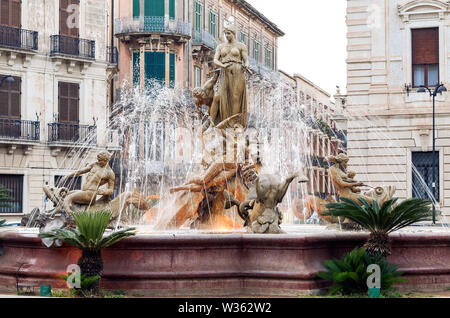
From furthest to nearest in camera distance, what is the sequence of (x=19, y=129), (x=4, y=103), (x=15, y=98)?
(x=15, y=98) < (x=19, y=129) < (x=4, y=103)

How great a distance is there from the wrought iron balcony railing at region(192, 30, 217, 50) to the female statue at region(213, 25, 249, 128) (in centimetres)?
3527

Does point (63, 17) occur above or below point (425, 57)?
above

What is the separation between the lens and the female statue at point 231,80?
695 inches

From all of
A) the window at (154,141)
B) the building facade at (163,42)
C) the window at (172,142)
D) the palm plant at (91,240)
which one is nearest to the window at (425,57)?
the window at (172,142)

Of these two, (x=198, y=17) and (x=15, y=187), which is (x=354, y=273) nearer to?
(x=15, y=187)

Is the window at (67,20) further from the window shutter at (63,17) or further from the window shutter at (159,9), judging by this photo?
the window shutter at (159,9)

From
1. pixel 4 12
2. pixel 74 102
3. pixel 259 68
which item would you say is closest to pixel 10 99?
pixel 74 102

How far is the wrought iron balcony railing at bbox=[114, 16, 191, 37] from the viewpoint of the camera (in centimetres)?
4984

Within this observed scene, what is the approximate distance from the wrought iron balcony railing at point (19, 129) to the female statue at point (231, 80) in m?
21.1

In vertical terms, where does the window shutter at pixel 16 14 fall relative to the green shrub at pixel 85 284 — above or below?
above

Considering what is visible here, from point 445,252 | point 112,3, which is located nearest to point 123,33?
point 112,3

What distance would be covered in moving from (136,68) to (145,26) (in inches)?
89.7

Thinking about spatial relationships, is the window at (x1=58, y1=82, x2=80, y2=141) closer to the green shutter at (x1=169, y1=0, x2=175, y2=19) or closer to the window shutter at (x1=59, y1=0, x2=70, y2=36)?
the window shutter at (x1=59, y1=0, x2=70, y2=36)

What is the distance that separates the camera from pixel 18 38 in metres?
38.3
